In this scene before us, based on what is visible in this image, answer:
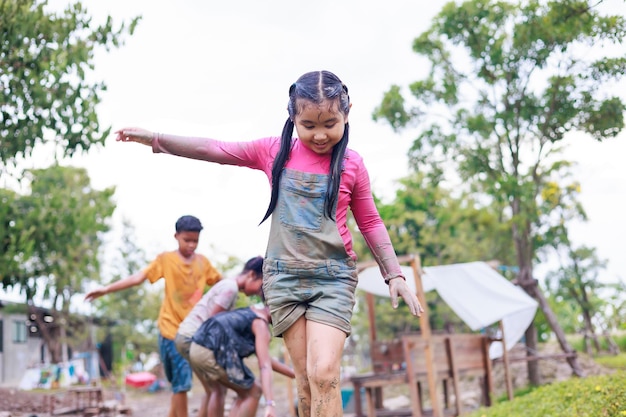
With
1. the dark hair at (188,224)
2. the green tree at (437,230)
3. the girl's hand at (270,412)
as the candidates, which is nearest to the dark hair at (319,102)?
the girl's hand at (270,412)

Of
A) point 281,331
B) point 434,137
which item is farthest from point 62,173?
point 281,331

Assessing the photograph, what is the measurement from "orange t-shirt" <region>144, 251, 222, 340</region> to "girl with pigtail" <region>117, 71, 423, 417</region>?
10.1ft

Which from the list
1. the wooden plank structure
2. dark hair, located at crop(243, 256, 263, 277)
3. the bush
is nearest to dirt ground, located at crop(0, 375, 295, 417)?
the wooden plank structure

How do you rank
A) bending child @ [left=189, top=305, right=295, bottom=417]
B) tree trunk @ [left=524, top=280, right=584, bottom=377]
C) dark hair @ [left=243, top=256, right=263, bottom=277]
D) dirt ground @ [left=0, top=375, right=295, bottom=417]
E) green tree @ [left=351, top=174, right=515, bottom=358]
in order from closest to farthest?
bending child @ [left=189, top=305, right=295, bottom=417] < dark hair @ [left=243, top=256, right=263, bottom=277] < tree trunk @ [left=524, top=280, right=584, bottom=377] < dirt ground @ [left=0, top=375, right=295, bottom=417] < green tree @ [left=351, top=174, right=515, bottom=358]

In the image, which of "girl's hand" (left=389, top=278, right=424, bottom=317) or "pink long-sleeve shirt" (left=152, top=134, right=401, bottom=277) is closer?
"girl's hand" (left=389, top=278, right=424, bottom=317)

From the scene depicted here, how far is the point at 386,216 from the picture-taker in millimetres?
20688

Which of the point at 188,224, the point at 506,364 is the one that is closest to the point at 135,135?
the point at 188,224

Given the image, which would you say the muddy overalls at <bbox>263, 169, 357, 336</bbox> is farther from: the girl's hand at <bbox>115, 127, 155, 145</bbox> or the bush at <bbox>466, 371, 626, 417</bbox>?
the bush at <bbox>466, 371, 626, 417</bbox>

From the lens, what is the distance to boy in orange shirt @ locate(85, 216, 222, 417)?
5.89 m

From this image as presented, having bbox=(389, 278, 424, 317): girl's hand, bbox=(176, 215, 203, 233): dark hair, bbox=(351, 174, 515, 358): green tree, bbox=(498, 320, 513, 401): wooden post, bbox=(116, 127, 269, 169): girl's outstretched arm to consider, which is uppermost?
bbox=(351, 174, 515, 358): green tree

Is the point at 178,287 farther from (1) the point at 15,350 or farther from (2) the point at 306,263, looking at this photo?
(1) the point at 15,350

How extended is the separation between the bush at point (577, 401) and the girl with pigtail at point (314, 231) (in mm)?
1946

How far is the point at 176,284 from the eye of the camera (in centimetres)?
612

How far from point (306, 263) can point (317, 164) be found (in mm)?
435
